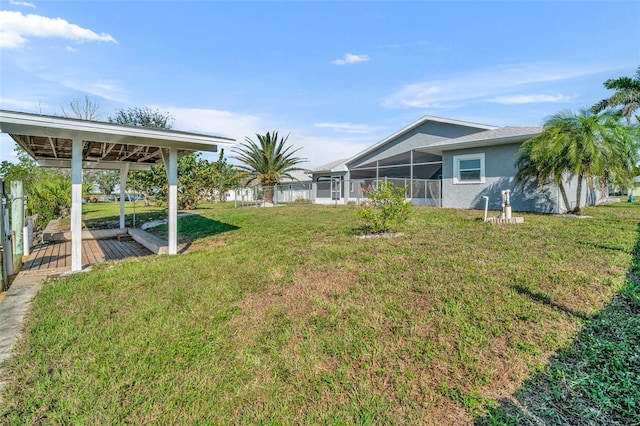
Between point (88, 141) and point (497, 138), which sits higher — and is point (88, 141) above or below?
below

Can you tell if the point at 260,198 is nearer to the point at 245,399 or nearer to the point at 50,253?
the point at 50,253

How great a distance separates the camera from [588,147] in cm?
934

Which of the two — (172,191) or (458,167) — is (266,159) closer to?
(458,167)

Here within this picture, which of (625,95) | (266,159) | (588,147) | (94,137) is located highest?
(625,95)

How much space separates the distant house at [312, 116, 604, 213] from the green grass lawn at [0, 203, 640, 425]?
447 centimetres

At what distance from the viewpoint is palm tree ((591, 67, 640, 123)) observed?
1867 cm

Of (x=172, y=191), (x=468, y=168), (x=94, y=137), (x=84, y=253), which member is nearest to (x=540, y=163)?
(x=468, y=168)

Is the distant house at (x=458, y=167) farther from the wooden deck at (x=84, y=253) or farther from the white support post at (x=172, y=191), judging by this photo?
the wooden deck at (x=84, y=253)

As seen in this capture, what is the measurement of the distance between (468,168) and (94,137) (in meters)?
13.2

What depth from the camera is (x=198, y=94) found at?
17.2m

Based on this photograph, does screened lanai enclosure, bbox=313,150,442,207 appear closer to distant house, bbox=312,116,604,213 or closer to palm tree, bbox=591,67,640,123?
distant house, bbox=312,116,604,213

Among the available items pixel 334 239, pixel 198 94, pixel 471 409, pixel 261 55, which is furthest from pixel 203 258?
pixel 198 94

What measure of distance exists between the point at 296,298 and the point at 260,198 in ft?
64.3

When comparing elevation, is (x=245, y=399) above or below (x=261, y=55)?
below
